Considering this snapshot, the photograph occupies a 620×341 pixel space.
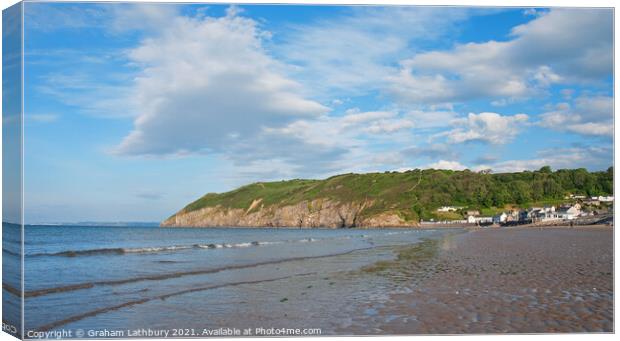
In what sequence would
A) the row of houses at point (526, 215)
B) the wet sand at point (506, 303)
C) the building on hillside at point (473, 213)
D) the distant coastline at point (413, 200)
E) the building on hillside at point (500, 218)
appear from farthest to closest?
the building on hillside at point (473, 213) → the building on hillside at point (500, 218) → the row of houses at point (526, 215) → the distant coastline at point (413, 200) → the wet sand at point (506, 303)

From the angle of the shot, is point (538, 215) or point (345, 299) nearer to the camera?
point (345, 299)

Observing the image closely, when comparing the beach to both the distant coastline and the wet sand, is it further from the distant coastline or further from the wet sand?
the distant coastline

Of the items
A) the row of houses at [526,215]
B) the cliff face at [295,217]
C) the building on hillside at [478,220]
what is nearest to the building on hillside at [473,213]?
the row of houses at [526,215]

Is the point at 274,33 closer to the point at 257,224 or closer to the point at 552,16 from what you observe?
the point at 552,16

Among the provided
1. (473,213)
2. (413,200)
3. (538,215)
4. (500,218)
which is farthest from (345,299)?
(500,218)

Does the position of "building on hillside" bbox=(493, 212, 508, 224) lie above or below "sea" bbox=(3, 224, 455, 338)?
below

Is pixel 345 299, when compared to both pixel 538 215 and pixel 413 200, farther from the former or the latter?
pixel 538 215

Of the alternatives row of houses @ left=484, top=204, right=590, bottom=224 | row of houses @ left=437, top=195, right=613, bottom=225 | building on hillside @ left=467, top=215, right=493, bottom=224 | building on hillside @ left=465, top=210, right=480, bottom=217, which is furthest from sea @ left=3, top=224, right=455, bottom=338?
building on hillside @ left=467, top=215, right=493, bottom=224

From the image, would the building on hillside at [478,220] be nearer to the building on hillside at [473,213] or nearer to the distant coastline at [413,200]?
the distant coastline at [413,200]

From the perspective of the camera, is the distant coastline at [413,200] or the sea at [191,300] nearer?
the sea at [191,300]

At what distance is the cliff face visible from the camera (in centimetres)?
6456

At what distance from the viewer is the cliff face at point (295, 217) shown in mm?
64562

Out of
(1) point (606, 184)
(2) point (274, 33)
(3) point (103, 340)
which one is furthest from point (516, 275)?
(3) point (103, 340)

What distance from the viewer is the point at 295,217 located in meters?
82.2
